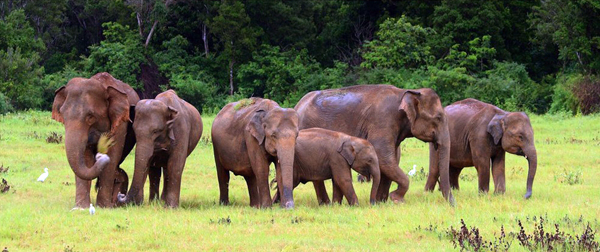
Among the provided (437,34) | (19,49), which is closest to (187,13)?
(19,49)

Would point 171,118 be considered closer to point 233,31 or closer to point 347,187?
point 347,187

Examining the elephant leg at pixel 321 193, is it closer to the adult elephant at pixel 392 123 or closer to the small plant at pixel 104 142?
the adult elephant at pixel 392 123

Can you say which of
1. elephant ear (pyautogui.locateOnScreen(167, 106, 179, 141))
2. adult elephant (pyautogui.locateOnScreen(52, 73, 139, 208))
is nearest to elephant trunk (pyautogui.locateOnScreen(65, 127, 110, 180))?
adult elephant (pyautogui.locateOnScreen(52, 73, 139, 208))

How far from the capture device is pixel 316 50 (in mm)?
48188

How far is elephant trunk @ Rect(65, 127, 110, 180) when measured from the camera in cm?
1165

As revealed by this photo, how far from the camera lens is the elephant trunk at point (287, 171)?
40.4ft

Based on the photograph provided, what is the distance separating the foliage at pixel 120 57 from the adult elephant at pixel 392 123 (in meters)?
29.3

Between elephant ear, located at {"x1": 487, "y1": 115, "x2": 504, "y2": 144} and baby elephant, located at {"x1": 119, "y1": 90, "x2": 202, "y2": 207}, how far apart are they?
4.96 metres

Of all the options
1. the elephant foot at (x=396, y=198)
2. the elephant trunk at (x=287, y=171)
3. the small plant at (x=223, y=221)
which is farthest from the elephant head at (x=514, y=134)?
the small plant at (x=223, y=221)

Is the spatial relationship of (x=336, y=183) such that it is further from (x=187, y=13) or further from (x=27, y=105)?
(x=187, y=13)

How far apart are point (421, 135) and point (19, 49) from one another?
3095cm

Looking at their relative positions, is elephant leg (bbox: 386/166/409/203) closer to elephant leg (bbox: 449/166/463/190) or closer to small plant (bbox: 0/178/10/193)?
elephant leg (bbox: 449/166/463/190)

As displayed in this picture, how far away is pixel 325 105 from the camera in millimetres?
14820

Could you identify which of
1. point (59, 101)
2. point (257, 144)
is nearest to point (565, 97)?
point (257, 144)
